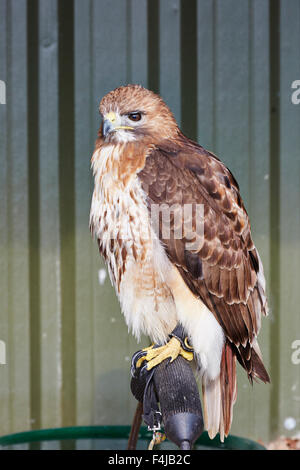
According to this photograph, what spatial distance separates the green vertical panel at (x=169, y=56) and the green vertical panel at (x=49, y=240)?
416 mm

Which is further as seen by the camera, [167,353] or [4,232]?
[4,232]

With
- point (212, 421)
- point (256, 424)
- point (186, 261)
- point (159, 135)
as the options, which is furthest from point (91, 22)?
point (256, 424)

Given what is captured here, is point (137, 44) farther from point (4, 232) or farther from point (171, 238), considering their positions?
point (171, 238)

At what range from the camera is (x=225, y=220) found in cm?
136

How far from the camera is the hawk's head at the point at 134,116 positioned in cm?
132

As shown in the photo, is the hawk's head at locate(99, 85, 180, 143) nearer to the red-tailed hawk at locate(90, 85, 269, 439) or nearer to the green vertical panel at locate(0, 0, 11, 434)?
the red-tailed hawk at locate(90, 85, 269, 439)

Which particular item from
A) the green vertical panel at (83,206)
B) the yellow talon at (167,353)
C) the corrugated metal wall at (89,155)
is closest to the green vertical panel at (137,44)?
the corrugated metal wall at (89,155)

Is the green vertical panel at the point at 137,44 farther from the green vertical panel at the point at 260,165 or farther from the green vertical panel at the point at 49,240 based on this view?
the green vertical panel at the point at 260,165

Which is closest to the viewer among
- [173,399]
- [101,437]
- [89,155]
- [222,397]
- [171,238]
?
[173,399]

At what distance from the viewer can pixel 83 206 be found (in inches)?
78.7

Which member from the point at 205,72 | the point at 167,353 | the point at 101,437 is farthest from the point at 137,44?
the point at 101,437

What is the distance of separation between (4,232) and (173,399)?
116cm

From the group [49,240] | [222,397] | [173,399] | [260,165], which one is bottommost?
[222,397]
